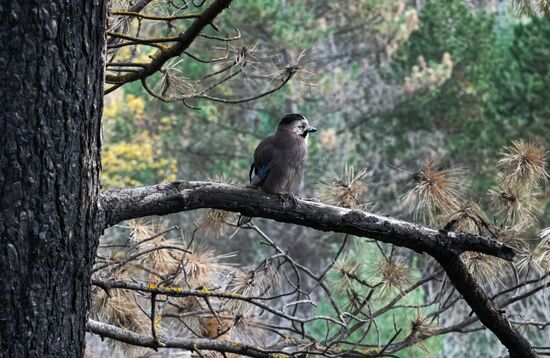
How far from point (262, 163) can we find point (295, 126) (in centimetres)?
40

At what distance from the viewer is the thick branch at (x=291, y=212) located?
9.87ft

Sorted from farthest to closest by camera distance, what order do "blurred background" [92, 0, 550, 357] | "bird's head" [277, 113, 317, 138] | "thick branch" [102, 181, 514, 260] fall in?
1. "blurred background" [92, 0, 550, 357]
2. "bird's head" [277, 113, 317, 138]
3. "thick branch" [102, 181, 514, 260]

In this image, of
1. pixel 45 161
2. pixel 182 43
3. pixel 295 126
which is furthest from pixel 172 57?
pixel 295 126

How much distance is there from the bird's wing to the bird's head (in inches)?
3.9

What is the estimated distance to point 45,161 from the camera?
2.46 meters

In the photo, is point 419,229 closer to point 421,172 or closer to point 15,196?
point 421,172

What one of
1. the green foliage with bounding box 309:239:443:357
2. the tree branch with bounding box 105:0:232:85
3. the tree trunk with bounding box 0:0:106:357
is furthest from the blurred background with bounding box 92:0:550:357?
the tree trunk with bounding box 0:0:106:357

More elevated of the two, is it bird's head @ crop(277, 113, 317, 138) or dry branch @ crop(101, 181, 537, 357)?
bird's head @ crop(277, 113, 317, 138)

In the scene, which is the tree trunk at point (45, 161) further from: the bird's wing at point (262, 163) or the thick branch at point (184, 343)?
the bird's wing at point (262, 163)

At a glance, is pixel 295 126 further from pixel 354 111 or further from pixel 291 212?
pixel 354 111

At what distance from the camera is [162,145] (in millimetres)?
17062

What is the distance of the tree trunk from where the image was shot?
2422 mm

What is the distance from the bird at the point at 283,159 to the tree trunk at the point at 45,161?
1563 millimetres

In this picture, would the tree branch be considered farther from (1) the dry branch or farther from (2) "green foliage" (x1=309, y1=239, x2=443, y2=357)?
(2) "green foliage" (x1=309, y1=239, x2=443, y2=357)
